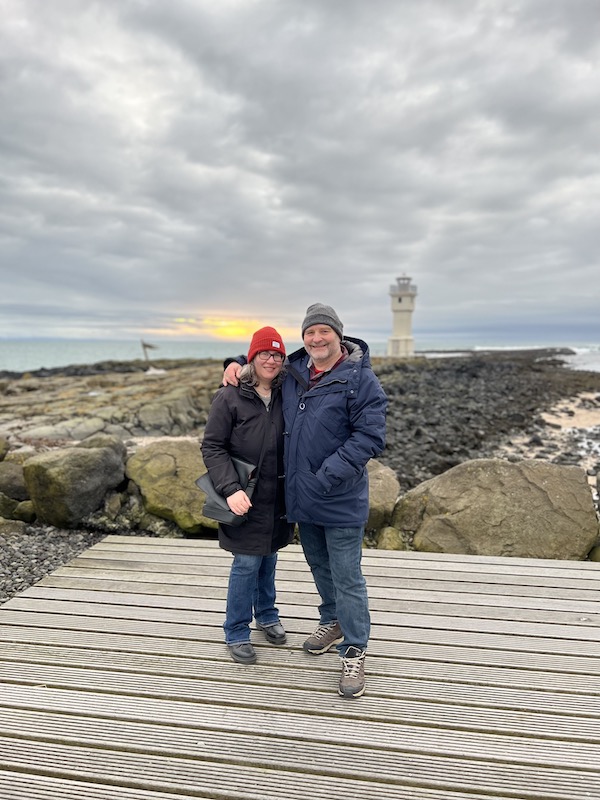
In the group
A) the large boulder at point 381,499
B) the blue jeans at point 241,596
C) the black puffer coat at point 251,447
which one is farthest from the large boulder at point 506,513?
the black puffer coat at point 251,447

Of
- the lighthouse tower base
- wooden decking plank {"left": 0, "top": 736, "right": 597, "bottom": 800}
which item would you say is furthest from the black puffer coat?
the lighthouse tower base

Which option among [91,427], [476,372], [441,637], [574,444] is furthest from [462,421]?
[476,372]

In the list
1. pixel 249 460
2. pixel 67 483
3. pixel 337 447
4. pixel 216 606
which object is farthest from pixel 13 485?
pixel 337 447

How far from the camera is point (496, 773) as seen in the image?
2381mm

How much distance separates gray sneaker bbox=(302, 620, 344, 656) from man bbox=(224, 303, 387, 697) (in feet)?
0.82

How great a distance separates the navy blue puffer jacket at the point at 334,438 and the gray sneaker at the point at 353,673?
29.3 inches

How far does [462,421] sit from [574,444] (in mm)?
3302

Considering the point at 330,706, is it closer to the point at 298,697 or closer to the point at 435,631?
the point at 298,697

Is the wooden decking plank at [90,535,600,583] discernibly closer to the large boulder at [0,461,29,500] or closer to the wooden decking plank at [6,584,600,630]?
the wooden decking plank at [6,584,600,630]

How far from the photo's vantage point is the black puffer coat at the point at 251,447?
10.3 feet

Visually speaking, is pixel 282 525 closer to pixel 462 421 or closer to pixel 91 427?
pixel 91 427

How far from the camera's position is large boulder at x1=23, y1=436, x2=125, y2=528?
548 centimetres

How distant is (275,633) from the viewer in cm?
340

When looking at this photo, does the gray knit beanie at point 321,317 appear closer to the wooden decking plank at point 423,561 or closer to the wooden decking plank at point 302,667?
the wooden decking plank at point 302,667
